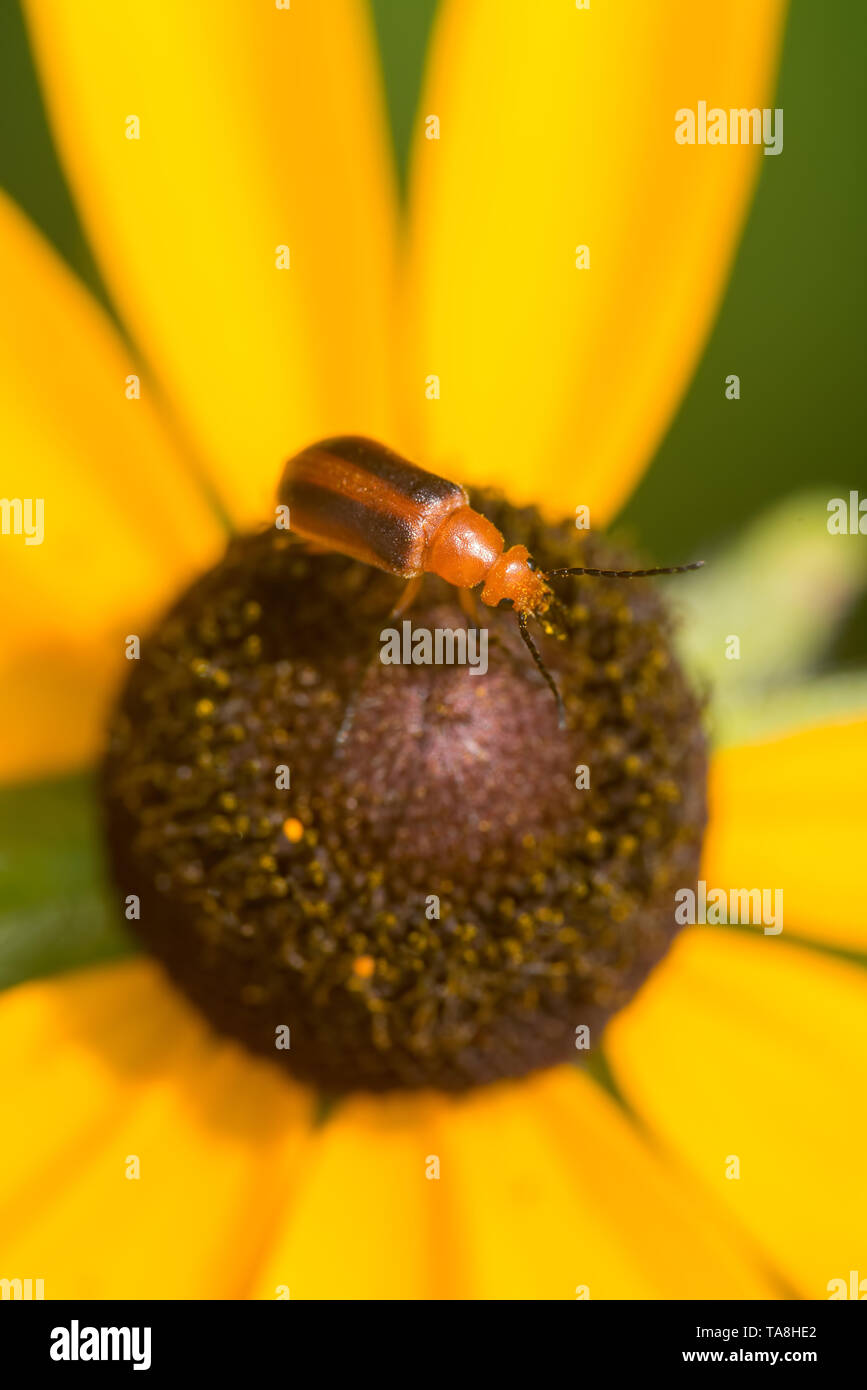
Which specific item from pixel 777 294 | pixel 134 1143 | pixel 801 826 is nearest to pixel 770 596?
pixel 801 826

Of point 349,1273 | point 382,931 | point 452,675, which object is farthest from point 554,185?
point 349,1273

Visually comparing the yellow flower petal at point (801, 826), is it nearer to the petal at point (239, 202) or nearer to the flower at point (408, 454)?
the flower at point (408, 454)

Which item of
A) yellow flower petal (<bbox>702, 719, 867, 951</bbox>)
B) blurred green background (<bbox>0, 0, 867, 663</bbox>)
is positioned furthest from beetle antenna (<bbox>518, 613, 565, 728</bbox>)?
blurred green background (<bbox>0, 0, 867, 663</bbox>)

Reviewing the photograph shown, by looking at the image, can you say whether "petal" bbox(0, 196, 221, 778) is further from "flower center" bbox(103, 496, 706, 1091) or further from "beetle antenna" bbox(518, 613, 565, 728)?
"beetle antenna" bbox(518, 613, 565, 728)

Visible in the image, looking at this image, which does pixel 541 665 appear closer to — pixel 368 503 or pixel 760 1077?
pixel 368 503

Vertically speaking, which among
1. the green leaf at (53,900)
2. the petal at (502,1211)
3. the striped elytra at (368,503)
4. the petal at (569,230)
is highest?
the petal at (569,230)

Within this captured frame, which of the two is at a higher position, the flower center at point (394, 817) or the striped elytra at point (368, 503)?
the striped elytra at point (368, 503)

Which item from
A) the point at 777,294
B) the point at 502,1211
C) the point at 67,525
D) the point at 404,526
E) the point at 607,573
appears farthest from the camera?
the point at 777,294

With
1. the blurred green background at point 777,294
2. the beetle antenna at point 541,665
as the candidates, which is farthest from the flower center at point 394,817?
the blurred green background at point 777,294
